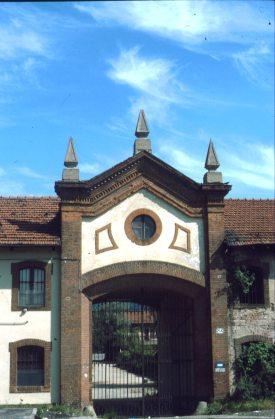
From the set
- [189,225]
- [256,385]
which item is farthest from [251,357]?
[189,225]

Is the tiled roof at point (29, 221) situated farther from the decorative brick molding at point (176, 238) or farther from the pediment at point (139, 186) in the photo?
the decorative brick molding at point (176, 238)

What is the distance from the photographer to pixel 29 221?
2281cm

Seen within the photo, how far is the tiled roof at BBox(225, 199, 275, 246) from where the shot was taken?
22000 mm

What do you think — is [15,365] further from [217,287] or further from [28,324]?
[217,287]

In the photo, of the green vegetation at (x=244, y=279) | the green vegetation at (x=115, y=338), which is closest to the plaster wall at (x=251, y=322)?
the green vegetation at (x=244, y=279)

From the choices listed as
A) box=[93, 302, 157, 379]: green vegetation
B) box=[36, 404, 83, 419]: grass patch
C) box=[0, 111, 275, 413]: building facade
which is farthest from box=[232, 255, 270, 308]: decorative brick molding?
box=[36, 404, 83, 419]: grass patch

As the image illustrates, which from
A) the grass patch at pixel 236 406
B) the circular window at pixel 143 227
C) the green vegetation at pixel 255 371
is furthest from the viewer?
the circular window at pixel 143 227

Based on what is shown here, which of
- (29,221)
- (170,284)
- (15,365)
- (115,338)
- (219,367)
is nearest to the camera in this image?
(15,365)

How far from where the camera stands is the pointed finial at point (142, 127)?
23.5 m

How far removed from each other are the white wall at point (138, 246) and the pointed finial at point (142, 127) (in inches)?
104

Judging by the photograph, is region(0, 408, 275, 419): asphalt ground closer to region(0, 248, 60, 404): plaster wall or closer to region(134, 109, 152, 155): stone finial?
region(0, 248, 60, 404): plaster wall

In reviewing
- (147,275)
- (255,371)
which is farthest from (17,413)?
(255,371)

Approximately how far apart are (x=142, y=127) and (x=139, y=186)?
9.20 feet

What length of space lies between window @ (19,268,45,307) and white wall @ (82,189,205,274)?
1752 millimetres
